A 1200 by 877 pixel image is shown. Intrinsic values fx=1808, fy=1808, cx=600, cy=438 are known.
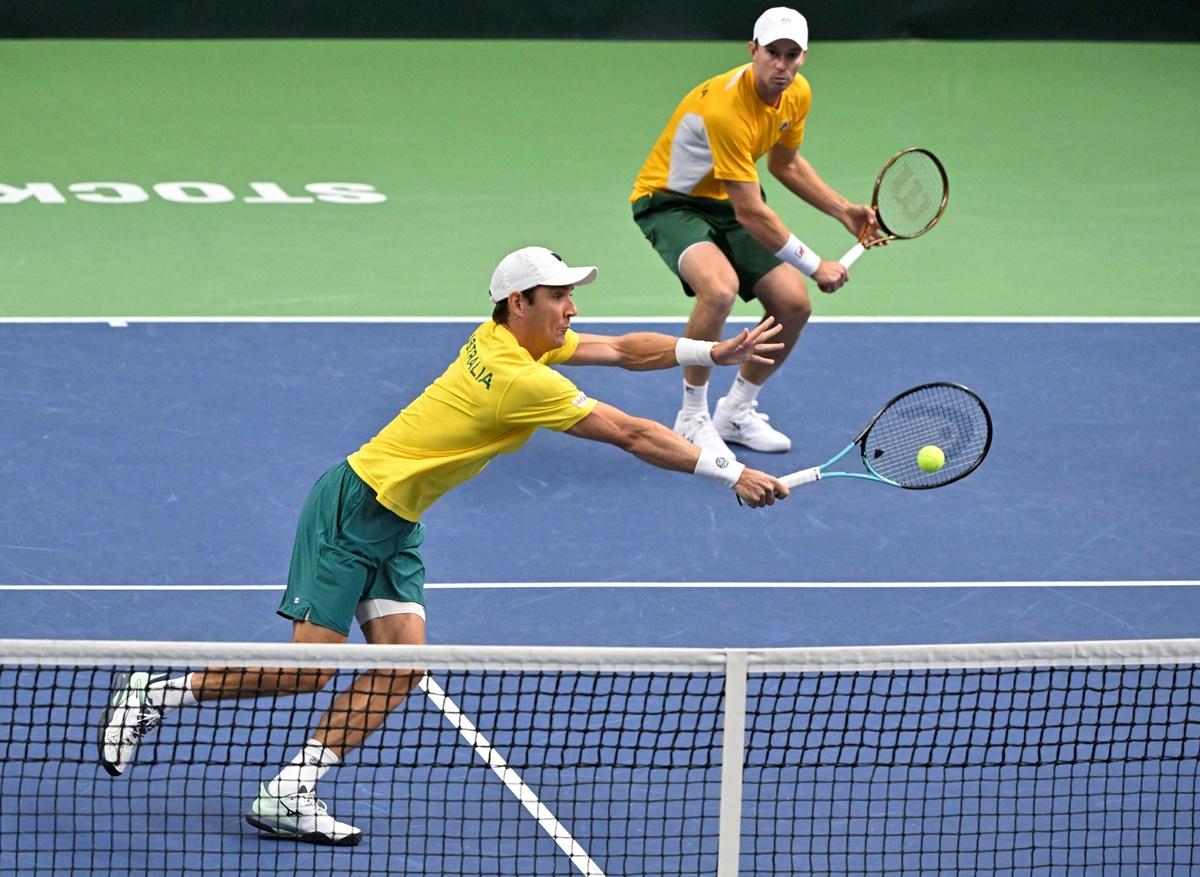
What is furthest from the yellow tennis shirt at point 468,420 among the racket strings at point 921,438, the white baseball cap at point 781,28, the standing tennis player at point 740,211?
the white baseball cap at point 781,28

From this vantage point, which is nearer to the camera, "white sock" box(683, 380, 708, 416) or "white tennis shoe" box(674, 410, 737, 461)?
"white tennis shoe" box(674, 410, 737, 461)

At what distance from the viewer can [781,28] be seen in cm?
862

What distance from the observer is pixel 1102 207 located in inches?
531

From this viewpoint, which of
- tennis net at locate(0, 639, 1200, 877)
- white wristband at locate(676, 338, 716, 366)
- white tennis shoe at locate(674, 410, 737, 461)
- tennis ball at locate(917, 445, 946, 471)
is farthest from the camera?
white tennis shoe at locate(674, 410, 737, 461)

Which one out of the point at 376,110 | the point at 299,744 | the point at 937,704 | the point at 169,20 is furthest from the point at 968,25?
the point at 299,744

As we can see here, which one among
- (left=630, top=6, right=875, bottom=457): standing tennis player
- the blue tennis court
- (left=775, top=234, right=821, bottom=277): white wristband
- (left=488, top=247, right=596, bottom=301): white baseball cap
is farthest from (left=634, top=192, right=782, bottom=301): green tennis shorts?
(left=488, top=247, right=596, bottom=301): white baseball cap

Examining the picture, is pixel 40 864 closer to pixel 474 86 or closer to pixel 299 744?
pixel 299 744

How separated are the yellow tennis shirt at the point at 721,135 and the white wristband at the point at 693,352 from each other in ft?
6.97

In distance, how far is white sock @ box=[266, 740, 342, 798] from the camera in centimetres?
593

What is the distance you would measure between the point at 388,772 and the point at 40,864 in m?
1.23

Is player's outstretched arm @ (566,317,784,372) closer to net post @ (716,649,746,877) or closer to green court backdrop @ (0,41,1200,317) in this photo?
net post @ (716,649,746,877)

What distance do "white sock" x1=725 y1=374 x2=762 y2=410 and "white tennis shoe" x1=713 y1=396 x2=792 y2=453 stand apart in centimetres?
2

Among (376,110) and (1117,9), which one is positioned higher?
(1117,9)

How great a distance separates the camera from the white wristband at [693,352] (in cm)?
687
